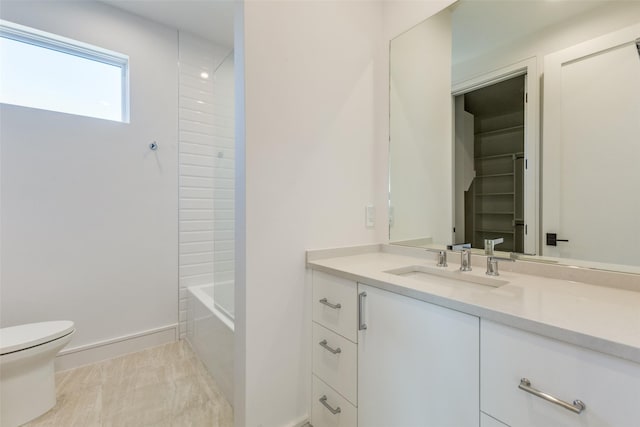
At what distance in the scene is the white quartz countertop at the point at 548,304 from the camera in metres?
0.59

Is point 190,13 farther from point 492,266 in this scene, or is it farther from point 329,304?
point 492,266

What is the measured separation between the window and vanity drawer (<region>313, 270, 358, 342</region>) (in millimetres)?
2039

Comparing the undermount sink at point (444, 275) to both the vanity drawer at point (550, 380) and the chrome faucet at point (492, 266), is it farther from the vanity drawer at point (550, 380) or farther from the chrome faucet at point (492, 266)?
the vanity drawer at point (550, 380)

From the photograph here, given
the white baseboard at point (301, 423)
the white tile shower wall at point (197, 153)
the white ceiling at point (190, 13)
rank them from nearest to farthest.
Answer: the white baseboard at point (301, 423) < the white ceiling at point (190, 13) < the white tile shower wall at point (197, 153)

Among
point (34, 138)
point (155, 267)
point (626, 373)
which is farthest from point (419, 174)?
point (34, 138)

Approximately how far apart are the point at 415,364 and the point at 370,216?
92 cm

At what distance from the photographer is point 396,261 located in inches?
57.2

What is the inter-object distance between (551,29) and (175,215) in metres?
2.63

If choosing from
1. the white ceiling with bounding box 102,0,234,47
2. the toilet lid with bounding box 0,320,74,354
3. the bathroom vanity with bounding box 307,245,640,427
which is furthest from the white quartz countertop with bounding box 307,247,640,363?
the white ceiling with bounding box 102,0,234,47

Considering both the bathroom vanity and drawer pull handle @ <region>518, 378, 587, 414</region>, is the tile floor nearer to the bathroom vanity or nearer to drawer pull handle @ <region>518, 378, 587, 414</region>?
the bathroom vanity

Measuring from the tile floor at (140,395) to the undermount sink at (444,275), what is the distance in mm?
1210

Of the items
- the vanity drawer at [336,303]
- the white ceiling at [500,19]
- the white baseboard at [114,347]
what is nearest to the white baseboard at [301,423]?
the vanity drawer at [336,303]

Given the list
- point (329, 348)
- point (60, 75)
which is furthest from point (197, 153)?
point (329, 348)

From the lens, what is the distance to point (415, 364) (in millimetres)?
917
